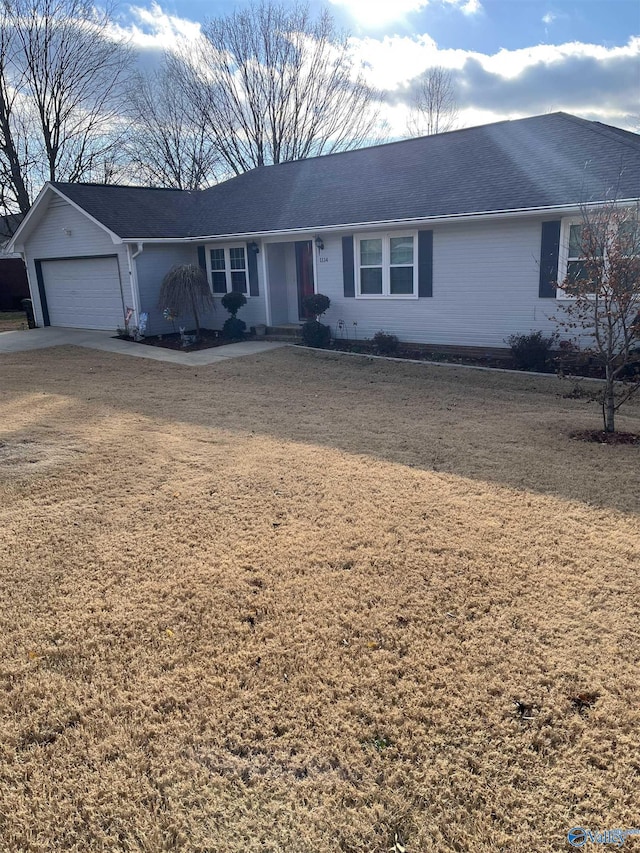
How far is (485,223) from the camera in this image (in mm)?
11695

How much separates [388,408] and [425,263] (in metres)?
5.44

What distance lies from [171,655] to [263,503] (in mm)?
2021

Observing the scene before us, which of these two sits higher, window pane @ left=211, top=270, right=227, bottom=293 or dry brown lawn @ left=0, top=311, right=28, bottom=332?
window pane @ left=211, top=270, right=227, bottom=293

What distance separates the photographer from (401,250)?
13078mm

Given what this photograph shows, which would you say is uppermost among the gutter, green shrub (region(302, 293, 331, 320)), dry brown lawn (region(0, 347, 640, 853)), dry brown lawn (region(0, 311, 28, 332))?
the gutter

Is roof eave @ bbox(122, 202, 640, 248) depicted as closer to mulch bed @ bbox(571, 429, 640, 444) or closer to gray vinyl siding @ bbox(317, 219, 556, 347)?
gray vinyl siding @ bbox(317, 219, 556, 347)

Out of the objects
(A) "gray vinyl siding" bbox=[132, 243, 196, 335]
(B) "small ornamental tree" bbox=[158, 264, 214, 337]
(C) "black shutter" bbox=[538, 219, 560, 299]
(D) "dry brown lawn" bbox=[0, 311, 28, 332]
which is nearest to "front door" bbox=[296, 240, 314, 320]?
(B) "small ornamental tree" bbox=[158, 264, 214, 337]

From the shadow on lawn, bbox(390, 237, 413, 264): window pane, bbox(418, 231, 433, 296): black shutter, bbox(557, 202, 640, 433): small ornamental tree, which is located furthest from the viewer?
bbox(390, 237, 413, 264): window pane

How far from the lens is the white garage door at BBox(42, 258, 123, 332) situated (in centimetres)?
1686

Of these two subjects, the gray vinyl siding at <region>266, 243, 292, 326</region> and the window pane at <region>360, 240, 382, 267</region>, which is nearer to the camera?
the window pane at <region>360, 240, 382, 267</region>

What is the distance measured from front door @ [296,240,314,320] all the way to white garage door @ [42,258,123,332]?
17.1ft

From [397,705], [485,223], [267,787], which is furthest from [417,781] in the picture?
[485,223]

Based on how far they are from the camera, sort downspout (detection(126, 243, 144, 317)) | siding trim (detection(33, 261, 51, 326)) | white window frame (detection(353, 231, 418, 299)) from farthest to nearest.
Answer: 1. siding trim (detection(33, 261, 51, 326))
2. downspout (detection(126, 243, 144, 317))
3. white window frame (detection(353, 231, 418, 299))

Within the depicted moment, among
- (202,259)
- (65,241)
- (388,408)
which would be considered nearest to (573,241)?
(388,408)
